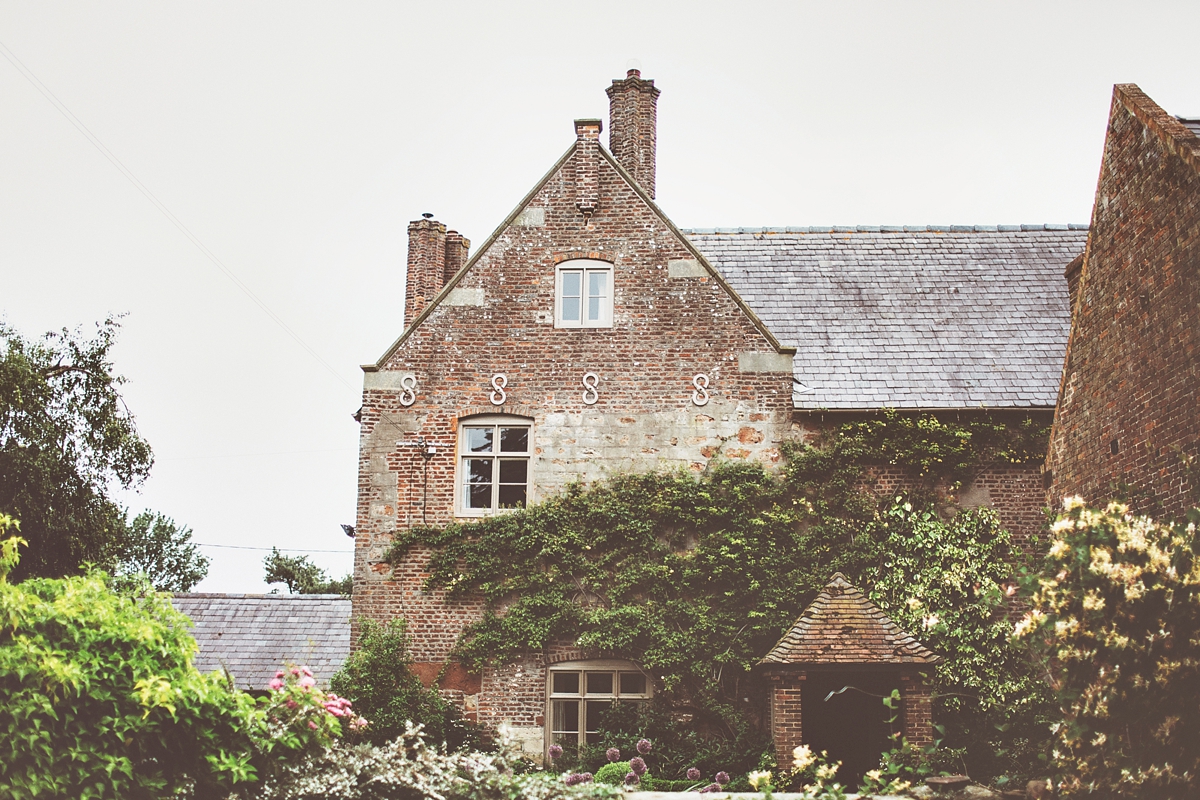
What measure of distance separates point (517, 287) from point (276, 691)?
368 inches

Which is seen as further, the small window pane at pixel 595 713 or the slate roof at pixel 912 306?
the slate roof at pixel 912 306

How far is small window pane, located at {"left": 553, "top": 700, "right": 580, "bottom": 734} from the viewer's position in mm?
14664

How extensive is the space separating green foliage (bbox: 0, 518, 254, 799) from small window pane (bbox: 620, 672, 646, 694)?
7957mm

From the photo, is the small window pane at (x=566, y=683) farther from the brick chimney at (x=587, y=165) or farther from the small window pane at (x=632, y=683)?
the brick chimney at (x=587, y=165)

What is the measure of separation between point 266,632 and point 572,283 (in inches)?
527

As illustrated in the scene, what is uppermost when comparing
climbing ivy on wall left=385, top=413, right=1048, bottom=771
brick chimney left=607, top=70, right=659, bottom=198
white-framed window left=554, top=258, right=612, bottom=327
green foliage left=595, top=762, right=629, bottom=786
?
brick chimney left=607, top=70, right=659, bottom=198

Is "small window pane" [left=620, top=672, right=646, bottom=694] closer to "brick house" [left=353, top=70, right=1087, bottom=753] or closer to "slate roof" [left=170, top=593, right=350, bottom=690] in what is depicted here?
"brick house" [left=353, top=70, right=1087, bottom=753]

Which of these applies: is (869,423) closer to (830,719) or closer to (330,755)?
(830,719)

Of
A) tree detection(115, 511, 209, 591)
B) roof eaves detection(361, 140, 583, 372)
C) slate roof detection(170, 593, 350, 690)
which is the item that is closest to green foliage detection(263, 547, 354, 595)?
tree detection(115, 511, 209, 591)

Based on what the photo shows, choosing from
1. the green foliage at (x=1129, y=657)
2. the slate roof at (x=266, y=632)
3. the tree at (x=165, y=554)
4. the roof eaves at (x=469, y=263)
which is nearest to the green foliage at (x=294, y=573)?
the tree at (x=165, y=554)

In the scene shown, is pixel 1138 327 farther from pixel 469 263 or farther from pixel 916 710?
pixel 469 263

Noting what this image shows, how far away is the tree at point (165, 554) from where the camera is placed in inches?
1853

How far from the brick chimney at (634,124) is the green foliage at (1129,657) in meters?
12.5

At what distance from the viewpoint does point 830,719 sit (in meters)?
15.7
